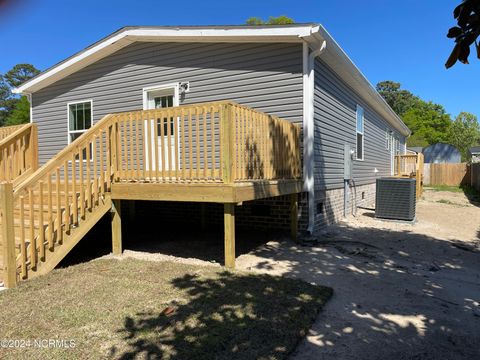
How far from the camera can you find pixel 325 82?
7.51 metres

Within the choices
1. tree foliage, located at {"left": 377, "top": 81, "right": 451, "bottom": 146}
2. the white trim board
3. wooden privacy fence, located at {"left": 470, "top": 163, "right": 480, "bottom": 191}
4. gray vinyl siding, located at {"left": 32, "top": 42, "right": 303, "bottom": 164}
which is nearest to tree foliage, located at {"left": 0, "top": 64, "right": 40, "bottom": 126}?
gray vinyl siding, located at {"left": 32, "top": 42, "right": 303, "bottom": 164}

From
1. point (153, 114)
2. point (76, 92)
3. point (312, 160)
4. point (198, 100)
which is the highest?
point (76, 92)

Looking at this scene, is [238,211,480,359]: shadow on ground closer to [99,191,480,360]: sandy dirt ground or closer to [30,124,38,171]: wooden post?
[99,191,480,360]: sandy dirt ground

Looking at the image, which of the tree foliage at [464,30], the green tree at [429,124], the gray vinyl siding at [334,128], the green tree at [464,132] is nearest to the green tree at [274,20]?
the gray vinyl siding at [334,128]

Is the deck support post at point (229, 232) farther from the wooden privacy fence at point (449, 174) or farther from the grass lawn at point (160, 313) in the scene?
the wooden privacy fence at point (449, 174)

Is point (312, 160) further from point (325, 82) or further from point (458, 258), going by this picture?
point (458, 258)

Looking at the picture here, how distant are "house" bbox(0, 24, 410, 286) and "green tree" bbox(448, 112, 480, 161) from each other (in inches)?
1873

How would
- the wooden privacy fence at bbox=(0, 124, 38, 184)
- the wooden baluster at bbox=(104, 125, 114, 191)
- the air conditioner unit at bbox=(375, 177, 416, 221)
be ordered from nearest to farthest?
the wooden baluster at bbox=(104, 125, 114, 191) < the wooden privacy fence at bbox=(0, 124, 38, 184) < the air conditioner unit at bbox=(375, 177, 416, 221)

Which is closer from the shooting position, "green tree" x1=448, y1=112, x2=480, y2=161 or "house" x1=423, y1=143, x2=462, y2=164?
"house" x1=423, y1=143, x2=462, y2=164

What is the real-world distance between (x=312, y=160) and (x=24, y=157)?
18.4 ft

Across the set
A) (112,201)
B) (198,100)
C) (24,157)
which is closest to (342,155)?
(198,100)

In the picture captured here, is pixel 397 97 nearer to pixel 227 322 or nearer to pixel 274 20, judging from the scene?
pixel 274 20

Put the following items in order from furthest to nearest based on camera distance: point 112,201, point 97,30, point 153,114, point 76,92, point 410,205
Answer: point 97,30 → point 76,92 → point 410,205 → point 112,201 → point 153,114

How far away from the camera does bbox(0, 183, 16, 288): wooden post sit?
3977mm
